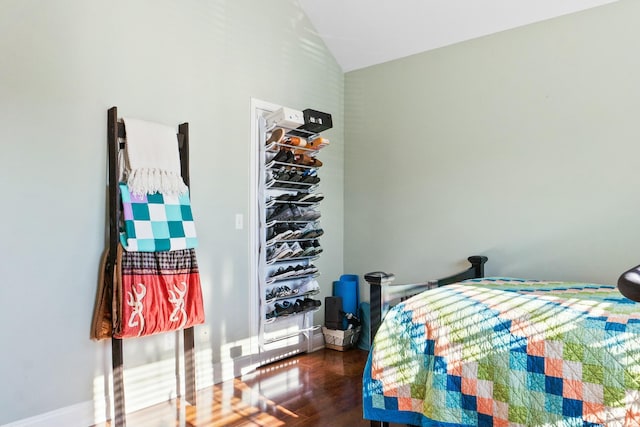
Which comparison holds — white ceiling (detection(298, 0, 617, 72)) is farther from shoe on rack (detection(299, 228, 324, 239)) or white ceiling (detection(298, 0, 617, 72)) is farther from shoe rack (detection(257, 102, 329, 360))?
shoe on rack (detection(299, 228, 324, 239))

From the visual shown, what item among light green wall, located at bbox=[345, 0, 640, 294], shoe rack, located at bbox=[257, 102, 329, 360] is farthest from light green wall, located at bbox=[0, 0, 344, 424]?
light green wall, located at bbox=[345, 0, 640, 294]

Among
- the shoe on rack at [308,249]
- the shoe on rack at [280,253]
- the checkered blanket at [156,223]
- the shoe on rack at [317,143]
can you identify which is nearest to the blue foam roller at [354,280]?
the shoe on rack at [308,249]

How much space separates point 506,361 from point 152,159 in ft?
6.57

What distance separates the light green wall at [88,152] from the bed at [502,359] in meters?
1.26

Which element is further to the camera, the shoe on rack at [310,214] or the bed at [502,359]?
the shoe on rack at [310,214]

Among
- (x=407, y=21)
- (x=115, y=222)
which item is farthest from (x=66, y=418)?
(x=407, y=21)

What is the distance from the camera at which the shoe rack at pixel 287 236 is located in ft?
10.1

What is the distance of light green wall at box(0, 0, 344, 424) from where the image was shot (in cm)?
198

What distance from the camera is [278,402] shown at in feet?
A: 8.03

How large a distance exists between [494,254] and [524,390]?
152 cm

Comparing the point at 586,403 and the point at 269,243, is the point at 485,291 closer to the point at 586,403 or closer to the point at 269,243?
the point at 586,403

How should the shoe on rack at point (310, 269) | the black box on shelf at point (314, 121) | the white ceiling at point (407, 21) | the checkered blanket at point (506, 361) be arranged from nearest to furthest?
the checkered blanket at point (506, 361) < the white ceiling at point (407, 21) < the black box on shelf at point (314, 121) < the shoe on rack at point (310, 269)

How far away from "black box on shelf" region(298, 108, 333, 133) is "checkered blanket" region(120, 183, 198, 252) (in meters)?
1.11

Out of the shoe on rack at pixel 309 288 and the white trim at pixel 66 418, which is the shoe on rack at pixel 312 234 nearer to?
the shoe on rack at pixel 309 288
